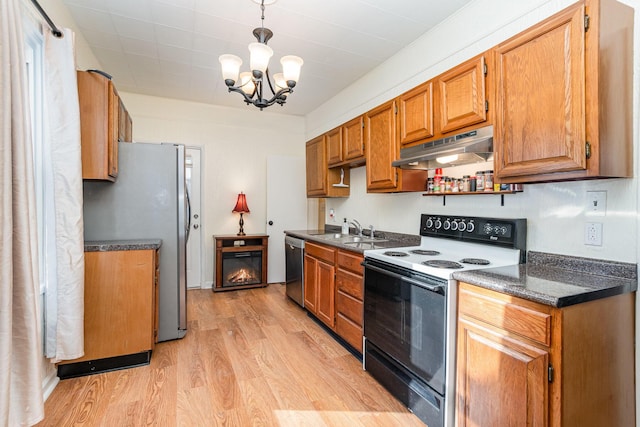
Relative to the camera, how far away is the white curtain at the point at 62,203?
194cm

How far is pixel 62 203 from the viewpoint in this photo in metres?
1.96

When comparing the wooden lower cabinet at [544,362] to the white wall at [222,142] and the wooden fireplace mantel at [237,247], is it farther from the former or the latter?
the white wall at [222,142]

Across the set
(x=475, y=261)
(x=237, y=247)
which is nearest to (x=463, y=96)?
(x=475, y=261)

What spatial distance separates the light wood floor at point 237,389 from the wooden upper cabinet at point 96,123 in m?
1.46

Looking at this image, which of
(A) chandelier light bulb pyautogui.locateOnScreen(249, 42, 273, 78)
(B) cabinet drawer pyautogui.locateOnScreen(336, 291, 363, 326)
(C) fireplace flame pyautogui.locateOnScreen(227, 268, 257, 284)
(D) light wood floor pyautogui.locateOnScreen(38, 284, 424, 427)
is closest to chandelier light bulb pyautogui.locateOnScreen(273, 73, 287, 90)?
(A) chandelier light bulb pyautogui.locateOnScreen(249, 42, 273, 78)

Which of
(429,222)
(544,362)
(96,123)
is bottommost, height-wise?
(544,362)

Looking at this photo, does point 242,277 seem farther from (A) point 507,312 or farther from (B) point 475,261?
(A) point 507,312

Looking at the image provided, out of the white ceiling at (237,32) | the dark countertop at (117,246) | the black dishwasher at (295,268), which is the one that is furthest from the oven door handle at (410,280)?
the white ceiling at (237,32)

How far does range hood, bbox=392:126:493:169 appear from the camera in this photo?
5.96ft

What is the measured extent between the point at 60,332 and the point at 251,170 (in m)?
3.21

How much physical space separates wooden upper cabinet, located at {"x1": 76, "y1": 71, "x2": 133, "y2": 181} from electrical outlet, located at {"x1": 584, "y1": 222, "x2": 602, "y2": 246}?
3.01m

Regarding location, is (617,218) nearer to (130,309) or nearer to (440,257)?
(440,257)

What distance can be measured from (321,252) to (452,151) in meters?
1.55

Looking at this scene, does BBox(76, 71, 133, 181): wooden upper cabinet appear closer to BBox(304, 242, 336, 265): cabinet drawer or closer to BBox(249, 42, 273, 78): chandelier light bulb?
BBox(249, 42, 273, 78): chandelier light bulb
